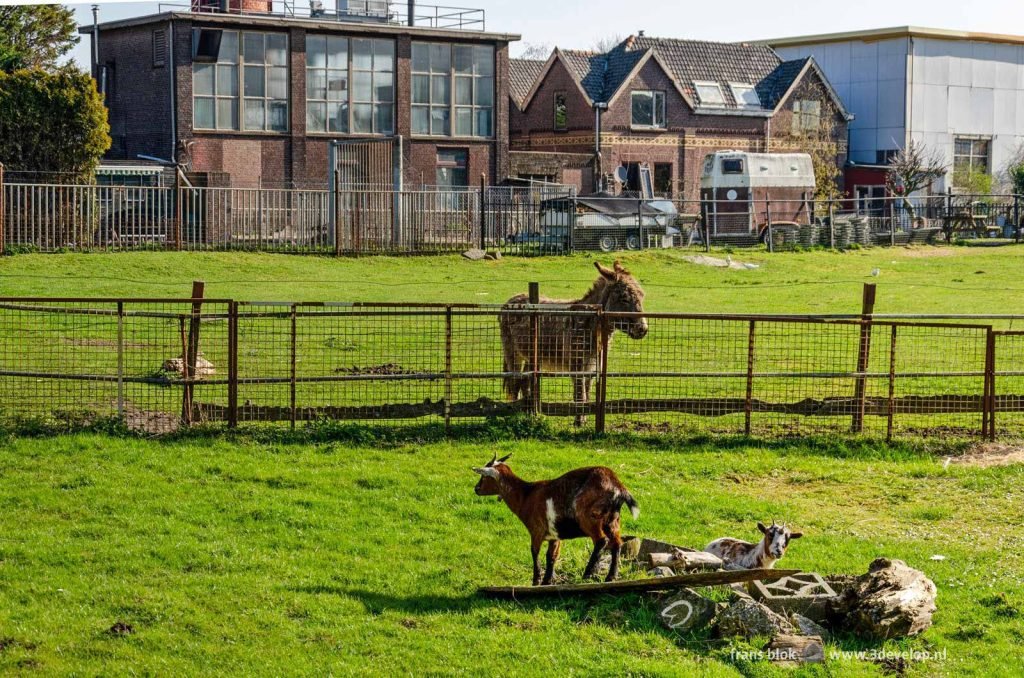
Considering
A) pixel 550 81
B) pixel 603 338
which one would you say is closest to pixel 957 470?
pixel 603 338

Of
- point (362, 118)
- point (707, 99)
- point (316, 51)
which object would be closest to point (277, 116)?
point (316, 51)

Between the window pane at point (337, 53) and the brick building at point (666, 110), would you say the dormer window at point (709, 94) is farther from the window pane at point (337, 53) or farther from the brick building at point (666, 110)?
the window pane at point (337, 53)

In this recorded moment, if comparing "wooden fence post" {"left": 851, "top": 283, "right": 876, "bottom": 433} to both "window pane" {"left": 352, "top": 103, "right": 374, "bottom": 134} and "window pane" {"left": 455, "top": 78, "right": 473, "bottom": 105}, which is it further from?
"window pane" {"left": 455, "top": 78, "right": 473, "bottom": 105}

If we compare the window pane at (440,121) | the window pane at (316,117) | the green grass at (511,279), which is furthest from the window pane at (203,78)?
the green grass at (511,279)

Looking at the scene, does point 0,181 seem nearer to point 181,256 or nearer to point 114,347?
point 181,256

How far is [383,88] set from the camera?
166ft

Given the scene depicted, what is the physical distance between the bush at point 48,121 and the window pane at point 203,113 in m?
11.9

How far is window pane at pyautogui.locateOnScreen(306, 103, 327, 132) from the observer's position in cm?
4944

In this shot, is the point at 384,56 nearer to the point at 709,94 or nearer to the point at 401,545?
the point at 709,94

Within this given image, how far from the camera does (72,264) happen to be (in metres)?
29.4

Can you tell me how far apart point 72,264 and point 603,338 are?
16909mm

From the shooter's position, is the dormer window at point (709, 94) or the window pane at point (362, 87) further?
the dormer window at point (709, 94)

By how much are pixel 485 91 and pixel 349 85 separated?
5500mm

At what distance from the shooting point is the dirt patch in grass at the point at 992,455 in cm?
1505
